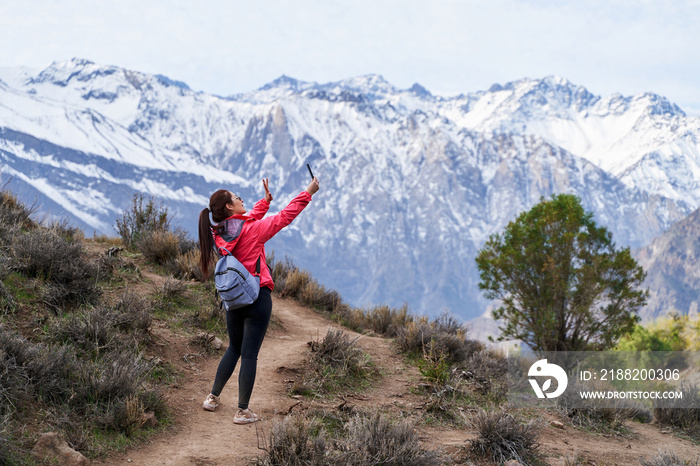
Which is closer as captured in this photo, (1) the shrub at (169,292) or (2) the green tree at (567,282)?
(1) the shrub at (169,292)

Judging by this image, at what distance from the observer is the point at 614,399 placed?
8406 mm

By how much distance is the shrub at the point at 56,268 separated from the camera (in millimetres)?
7188

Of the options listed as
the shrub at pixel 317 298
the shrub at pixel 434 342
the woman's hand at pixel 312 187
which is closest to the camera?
the woman's hand at pixel 312 187

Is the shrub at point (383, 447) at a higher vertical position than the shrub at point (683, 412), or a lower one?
lower

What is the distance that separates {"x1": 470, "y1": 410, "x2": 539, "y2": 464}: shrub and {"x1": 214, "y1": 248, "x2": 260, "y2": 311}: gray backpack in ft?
9.31

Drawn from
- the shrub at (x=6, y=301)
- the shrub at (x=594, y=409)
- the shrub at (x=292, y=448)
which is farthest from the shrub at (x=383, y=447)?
the shrub at (x=6, y=301)

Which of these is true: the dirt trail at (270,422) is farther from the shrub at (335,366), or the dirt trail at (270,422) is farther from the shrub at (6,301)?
the shrub at (6,301)

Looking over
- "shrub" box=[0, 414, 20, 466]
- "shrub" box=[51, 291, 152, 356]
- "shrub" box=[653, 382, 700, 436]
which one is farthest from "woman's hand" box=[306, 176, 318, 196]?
"shrub" box=[653, 382, 700, 436]

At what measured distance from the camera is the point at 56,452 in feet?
14.7

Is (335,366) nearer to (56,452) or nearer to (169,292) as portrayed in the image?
(169,292)

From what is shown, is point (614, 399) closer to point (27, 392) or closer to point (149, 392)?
point (149, 392)

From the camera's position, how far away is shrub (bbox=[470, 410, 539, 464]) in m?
5.74

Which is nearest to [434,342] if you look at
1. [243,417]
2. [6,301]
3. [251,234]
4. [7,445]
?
[243,417]

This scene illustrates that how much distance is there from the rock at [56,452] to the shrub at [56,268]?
288 cm
